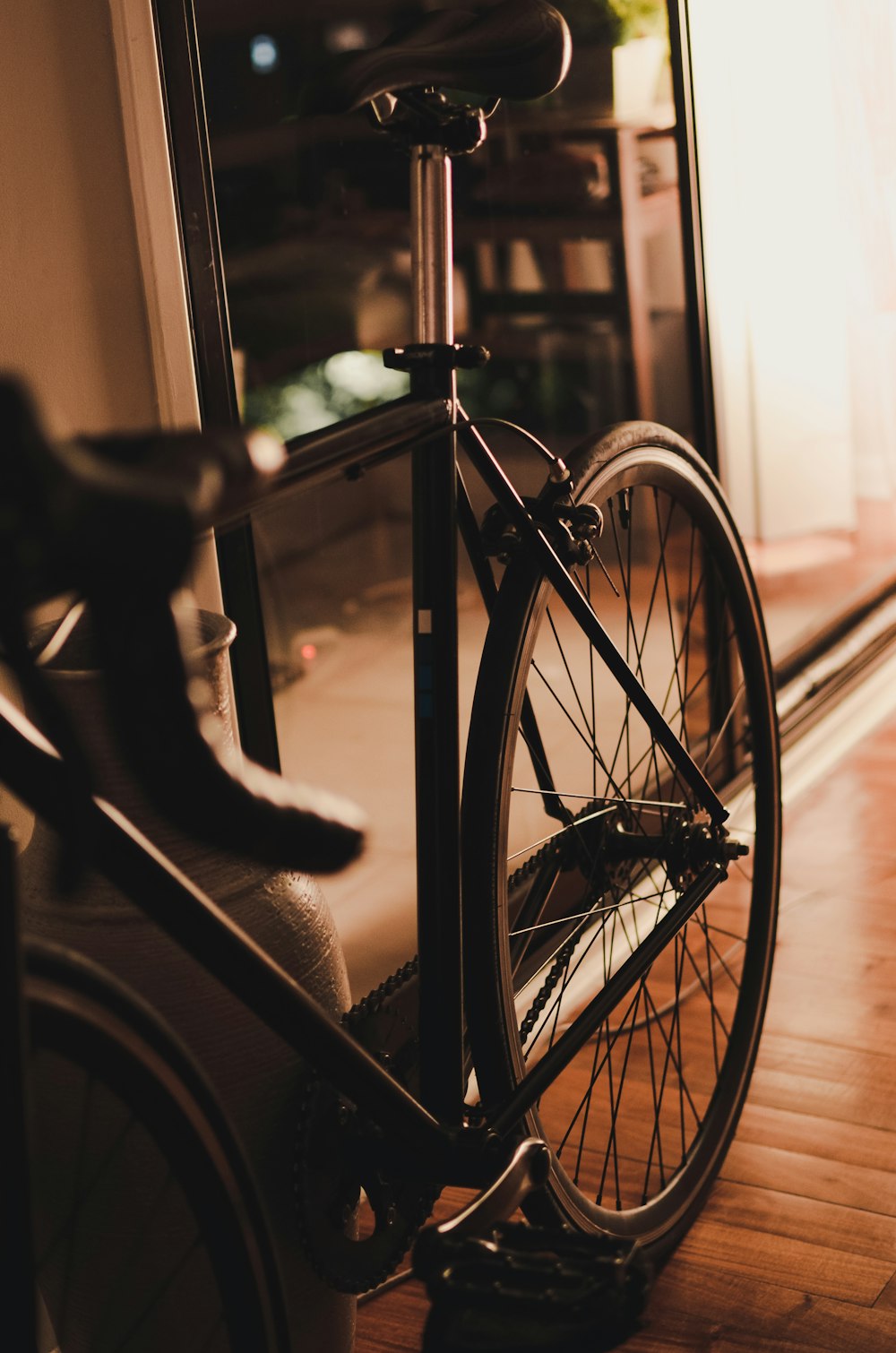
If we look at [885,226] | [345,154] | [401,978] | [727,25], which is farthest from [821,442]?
[401,978]

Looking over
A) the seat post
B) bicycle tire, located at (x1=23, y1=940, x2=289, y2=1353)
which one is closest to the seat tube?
the seat post

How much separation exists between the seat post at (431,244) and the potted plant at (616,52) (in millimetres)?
968

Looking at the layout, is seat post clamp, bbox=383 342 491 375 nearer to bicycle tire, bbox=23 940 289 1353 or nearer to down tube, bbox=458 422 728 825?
down tube, bbox=458 422 728 825

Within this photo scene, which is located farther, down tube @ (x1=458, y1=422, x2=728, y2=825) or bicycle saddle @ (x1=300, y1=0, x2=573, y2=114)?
down tube @ (x1=458, y1=422, x2=728, y2=825)

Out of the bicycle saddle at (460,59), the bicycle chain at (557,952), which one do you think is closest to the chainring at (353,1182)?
the bicycle chain at (557,952)

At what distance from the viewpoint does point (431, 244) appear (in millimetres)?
991

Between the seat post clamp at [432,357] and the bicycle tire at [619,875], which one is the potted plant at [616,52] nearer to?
the bicycle tire at [619,875]

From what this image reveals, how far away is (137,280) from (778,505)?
1.87 meters

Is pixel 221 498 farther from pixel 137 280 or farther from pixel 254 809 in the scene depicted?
pixel 137 280

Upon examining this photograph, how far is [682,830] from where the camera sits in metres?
1.26

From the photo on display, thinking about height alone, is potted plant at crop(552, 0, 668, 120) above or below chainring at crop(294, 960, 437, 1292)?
above

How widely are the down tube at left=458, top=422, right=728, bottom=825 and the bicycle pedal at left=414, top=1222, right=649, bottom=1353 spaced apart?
0.47m

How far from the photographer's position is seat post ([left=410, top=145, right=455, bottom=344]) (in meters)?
0.99

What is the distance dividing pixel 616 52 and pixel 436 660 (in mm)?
1367
